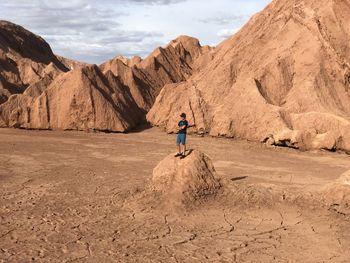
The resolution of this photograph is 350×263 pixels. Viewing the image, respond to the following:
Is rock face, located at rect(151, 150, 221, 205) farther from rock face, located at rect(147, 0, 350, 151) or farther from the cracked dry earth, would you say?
rock face, located at rect(147, 0, 350, 151)

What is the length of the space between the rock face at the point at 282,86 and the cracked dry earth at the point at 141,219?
285 centimetres

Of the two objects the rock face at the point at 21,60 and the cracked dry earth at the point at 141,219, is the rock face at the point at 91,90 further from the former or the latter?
the cracked dry earth at the point at 141,219

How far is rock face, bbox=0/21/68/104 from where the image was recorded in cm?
2722

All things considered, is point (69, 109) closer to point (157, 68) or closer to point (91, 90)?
A: point (91, 90)

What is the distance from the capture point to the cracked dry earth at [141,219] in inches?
236

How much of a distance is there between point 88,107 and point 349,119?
33.6ft

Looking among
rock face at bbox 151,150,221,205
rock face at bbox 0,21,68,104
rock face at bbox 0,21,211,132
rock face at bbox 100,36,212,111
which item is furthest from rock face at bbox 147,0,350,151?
rock face at bbox 0,21,68,104

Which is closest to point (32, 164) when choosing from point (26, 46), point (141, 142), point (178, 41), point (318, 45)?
point (141, 142)

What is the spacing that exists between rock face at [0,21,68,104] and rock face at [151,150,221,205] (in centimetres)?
1643

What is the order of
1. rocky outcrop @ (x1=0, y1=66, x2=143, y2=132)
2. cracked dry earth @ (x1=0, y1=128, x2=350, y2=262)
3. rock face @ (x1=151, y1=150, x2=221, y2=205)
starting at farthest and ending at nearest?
1. rocky outcrop @ (x1=0, y1=66, x2=143, y2=132)
2. rock face @ (x1=151, y1=150, x2=221, y2=205)
3. cracked dry earth @ (x1=0, y1=128, x2=350, y2=262)

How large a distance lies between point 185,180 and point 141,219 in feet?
3.99

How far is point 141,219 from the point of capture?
7.33 metres

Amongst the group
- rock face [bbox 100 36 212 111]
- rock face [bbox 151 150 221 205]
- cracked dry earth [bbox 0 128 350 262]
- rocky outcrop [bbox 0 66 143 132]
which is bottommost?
cracked dry earth [bbox 0 128 350 262]

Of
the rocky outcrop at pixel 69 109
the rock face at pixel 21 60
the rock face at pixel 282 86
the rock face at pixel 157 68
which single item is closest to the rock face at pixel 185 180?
the rock face at pixel 282 86
